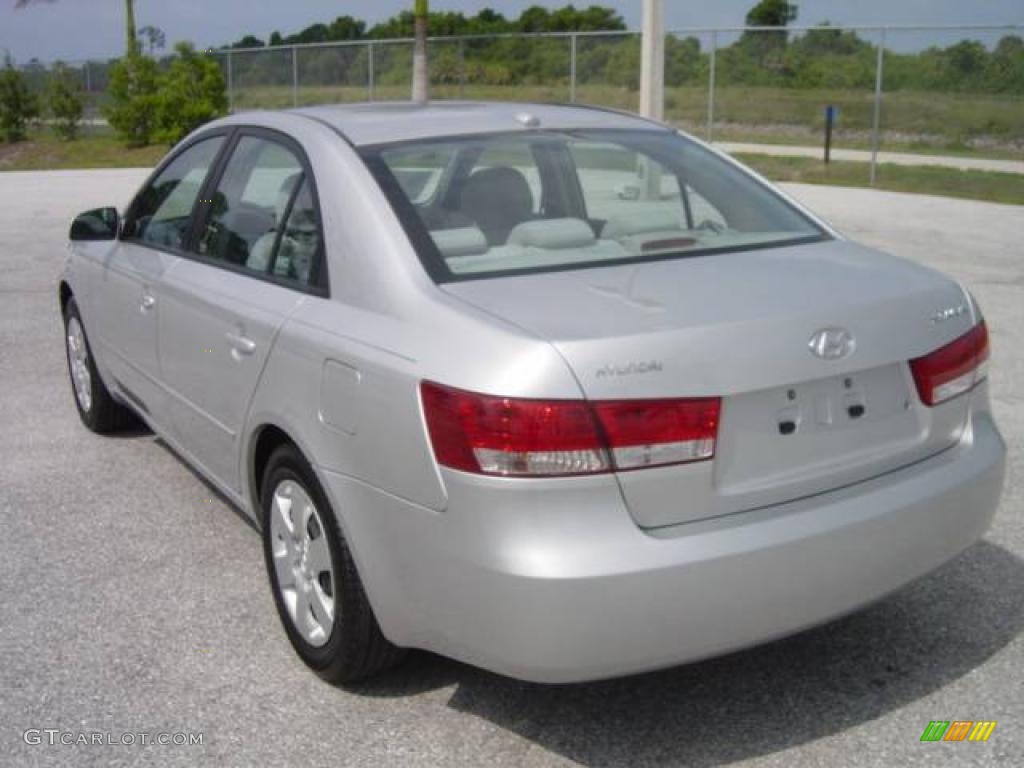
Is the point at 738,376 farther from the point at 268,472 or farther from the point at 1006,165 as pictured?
the point at 1006,165

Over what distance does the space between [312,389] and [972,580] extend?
7.83 feet

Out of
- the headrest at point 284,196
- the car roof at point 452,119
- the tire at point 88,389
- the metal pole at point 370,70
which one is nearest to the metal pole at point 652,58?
the tire at point 88,389

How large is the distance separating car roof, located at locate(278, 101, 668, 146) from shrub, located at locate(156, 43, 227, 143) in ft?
81.9

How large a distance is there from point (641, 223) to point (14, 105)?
33.0 meters

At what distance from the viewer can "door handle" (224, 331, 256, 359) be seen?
3.88 metres

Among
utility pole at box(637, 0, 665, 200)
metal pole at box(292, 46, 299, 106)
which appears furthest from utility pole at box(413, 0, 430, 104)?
utility pole at box(637, 0, 665, 200)

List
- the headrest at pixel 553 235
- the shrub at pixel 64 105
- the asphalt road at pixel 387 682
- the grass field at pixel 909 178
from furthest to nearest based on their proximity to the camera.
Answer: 1. the shrub at pixel 64 105
2. the grass field at pixel 909 178
3. the headrest at pixel 553 235
4. the asphalt road at pixel 387 682

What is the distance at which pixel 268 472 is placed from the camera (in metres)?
3.83

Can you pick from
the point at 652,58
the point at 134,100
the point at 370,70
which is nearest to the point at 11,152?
the point at 134,100

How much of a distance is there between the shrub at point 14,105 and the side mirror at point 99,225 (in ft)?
100

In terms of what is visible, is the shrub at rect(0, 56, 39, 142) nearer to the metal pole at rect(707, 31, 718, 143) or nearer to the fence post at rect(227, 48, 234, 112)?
the fence post at rect(227, 48, 234, 112)

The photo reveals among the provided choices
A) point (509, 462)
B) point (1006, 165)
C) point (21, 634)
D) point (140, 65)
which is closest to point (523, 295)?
point (509, 462)

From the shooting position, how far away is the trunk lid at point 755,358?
2916 millimetres

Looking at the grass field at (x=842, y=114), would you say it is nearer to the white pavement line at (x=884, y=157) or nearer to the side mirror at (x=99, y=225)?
the white pavement line at (x=884, y=157)
